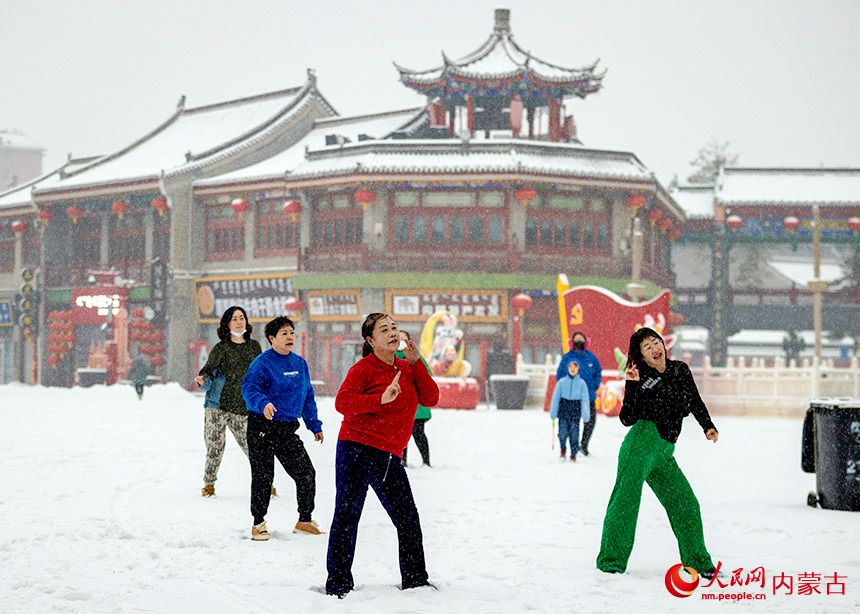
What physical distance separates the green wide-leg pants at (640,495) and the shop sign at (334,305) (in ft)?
84.2

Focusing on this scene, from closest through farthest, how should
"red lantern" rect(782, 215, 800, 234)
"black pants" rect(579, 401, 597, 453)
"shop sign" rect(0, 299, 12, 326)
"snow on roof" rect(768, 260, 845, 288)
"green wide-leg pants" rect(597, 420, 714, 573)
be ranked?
"green wide-leg pants" rect(597, 420, 714, 573) < "black pants" rect(579, 401, 597, 453) < "red lantern" rect(782, 215, 800, 234) < "shop sign" rect(0, 299, 12, 326) < "snow on roof" rect(768, 260, 845, 288)

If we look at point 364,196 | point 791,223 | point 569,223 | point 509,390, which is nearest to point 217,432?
point 509,390

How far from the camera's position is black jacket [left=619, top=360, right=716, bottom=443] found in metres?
6.81

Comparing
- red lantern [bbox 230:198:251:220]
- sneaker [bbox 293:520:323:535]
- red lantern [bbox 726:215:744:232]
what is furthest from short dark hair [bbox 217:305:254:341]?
red lantern [bbox 726:215:744:232]

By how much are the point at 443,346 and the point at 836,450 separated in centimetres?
1694

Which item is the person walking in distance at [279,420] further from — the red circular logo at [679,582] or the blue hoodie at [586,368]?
the blue hoodie at [586,368]

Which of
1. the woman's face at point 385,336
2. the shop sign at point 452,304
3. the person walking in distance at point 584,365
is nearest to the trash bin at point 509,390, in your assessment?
the shop sign at point 452,304

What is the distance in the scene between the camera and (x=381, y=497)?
21.1 feet

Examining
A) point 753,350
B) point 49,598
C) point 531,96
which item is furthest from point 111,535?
point 753,350

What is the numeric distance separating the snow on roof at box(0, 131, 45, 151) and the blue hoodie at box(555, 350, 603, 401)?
313 feet

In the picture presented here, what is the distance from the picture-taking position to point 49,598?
5969 mm

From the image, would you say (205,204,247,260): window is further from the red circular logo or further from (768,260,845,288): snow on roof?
the red circular logo

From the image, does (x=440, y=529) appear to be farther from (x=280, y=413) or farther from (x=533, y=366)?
(x=533, y=366)

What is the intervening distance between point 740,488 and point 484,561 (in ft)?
16.3
